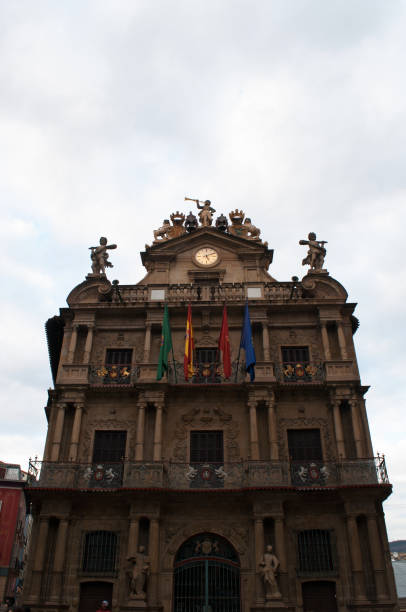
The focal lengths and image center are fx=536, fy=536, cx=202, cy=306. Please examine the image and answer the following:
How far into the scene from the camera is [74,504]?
67.0 feet

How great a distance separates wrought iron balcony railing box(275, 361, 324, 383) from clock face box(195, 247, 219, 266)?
6.70 m

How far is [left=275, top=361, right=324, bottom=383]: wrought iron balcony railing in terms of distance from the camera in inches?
900

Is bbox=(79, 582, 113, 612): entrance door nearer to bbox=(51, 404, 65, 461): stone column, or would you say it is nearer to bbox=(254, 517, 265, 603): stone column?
bbox=(51, 404, 65, 461): stone column

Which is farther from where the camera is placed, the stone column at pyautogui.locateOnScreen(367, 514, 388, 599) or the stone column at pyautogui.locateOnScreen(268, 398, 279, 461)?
the stone column at pyautogui.locateOnScreen(268, 398, 279, 461)

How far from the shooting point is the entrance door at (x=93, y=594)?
19125 millimetres

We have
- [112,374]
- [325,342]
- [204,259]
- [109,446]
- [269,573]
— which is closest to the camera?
[269,573]

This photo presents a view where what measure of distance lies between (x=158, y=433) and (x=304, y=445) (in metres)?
5.94

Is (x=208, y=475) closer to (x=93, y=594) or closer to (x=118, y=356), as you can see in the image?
(x=93, y=594)

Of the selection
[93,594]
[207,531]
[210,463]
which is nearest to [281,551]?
[207,531]

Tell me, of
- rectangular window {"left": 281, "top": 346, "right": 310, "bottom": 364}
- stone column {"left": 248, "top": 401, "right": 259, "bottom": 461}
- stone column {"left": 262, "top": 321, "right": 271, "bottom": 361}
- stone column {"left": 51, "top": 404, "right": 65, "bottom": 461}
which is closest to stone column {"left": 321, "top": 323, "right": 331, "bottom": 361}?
rectangular window {"left": 281, "top": 346, "right": 310, "bottom": 364}

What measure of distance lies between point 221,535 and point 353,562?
4760 mm

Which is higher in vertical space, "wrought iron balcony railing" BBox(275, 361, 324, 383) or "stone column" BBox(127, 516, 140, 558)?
"wrought iron balcony railing" BBox(275, 361, 324, 383)

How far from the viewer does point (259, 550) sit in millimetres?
19031

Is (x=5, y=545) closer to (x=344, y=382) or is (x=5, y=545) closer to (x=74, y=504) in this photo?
(x=74, y=504)
